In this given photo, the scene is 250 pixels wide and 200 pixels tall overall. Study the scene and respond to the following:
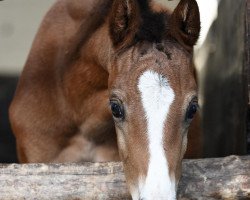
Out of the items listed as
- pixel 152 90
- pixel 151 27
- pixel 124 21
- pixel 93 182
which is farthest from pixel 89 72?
pixel 152 90

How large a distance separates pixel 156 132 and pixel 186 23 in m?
0.67

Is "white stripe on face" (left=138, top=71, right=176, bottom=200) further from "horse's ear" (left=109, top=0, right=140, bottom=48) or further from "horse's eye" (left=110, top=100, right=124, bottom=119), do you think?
"horse's ear" (left=109, top=0, right=140, bottom=48)

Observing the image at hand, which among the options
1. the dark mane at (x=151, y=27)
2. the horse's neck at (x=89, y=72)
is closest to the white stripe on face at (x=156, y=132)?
the dark mane at (x=151, y=27)

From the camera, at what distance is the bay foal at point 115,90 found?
2.92 meters

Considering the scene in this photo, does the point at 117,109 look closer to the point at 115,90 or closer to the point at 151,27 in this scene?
the point at 115,90

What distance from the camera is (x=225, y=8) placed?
5098 millimetres

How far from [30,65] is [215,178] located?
5.41ft

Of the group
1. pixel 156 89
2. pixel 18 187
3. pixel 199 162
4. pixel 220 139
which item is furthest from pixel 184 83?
pixel 220 139

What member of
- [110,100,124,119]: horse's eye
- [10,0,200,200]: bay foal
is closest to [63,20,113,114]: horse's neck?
[10,0,200,200]: bay foal

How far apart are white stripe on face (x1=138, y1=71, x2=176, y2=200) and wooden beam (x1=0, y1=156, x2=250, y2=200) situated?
1.18ft

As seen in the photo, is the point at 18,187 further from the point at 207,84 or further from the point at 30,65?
the point at 207,84

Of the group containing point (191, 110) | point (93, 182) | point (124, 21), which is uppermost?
point (124, 21)

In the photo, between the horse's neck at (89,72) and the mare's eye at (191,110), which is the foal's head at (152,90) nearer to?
the mare's eye at (191,110)

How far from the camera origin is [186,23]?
130 inches
